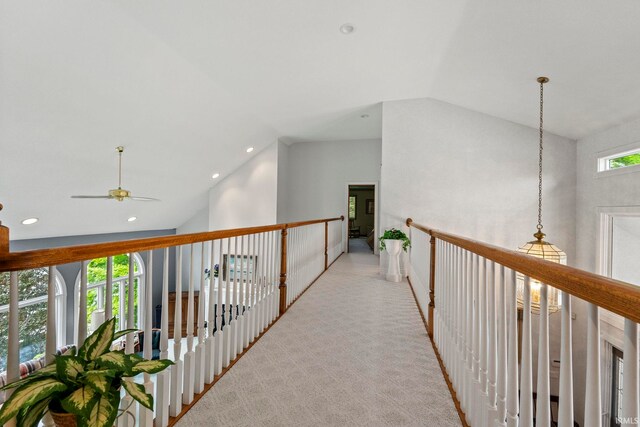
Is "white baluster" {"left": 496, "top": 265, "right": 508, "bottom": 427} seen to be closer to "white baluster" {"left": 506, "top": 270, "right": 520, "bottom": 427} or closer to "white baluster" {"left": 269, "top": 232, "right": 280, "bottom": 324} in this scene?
"white baluster" {"left": 506, "top": 270, "right": 520, "bottom": 427}

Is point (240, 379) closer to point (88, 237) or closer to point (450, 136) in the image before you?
point (450, 136)

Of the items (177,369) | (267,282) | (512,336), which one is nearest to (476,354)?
(512,336)

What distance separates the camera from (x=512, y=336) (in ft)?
3.73

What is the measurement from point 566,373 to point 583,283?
272 millimetres

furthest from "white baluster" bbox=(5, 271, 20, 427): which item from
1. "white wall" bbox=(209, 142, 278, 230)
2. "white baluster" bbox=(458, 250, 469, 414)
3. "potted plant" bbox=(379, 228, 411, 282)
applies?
"white wall" bbox=(209, 142, 278, 230)

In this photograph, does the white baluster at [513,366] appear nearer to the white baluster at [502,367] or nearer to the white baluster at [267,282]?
the white baluster at [502,367]

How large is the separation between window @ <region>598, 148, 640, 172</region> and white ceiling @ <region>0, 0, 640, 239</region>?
0.46 metres

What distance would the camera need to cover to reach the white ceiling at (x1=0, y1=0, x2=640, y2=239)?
9.81 ft

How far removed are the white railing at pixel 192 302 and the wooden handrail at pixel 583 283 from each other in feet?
4.38

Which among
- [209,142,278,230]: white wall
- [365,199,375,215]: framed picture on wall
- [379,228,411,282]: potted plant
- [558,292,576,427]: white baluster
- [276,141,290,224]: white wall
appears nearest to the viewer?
[558,292,576,427]: white baluster

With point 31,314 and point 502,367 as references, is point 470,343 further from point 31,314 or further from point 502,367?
point 31,314

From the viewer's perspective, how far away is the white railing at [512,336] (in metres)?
0.63

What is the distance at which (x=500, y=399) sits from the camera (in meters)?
1.20

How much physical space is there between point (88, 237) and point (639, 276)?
10.3 metres
